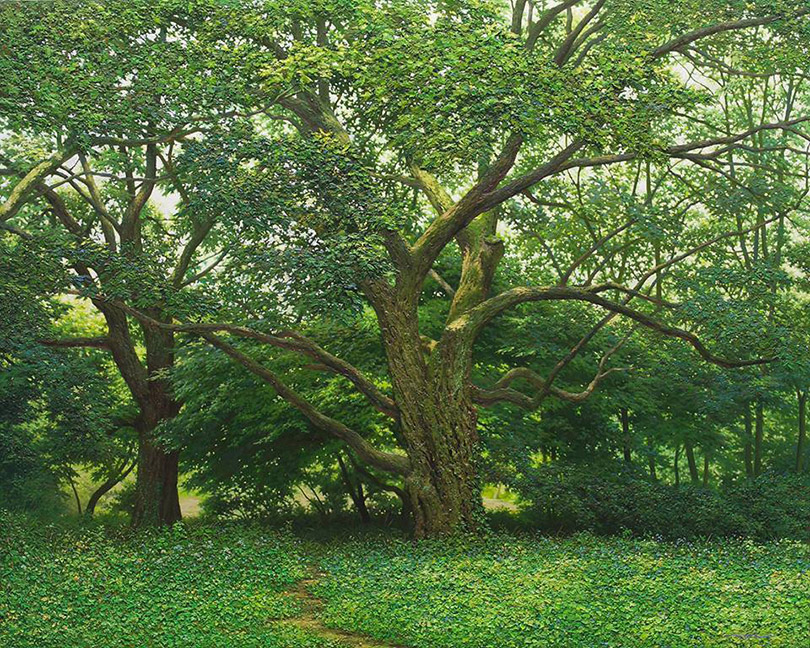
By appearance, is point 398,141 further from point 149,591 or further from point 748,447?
point 748,447

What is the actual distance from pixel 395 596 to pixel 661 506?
8617 mm

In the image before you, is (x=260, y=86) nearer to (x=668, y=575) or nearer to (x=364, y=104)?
(x=364, y=104)

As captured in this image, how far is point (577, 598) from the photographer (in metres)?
10.0

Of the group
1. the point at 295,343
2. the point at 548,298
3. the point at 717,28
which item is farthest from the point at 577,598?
the point at 717,28

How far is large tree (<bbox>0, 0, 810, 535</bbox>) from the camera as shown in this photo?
42.9ft

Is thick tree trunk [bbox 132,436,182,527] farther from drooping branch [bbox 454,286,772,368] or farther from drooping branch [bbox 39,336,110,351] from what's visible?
drooping branch [bbox 454,286,772,368]

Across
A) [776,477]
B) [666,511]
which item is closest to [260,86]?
[666,511]

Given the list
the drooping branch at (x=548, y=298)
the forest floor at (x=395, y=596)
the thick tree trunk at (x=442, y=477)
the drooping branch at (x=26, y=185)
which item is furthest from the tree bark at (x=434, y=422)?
the drooping branch at (x=26, y=185)

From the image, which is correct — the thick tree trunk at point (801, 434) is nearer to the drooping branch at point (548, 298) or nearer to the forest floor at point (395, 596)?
the drooping branch at point (548, 298)

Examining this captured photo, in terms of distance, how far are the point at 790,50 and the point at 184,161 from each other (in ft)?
33.7

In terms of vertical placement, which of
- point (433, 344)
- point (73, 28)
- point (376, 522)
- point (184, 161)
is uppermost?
point (73, 28)

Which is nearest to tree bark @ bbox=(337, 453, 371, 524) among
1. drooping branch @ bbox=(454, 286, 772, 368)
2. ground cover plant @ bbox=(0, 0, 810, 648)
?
ground cover plant @ bbox=(0, 0, 810, 648)

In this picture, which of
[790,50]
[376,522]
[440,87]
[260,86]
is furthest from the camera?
[376,522]

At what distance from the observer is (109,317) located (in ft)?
64.7
